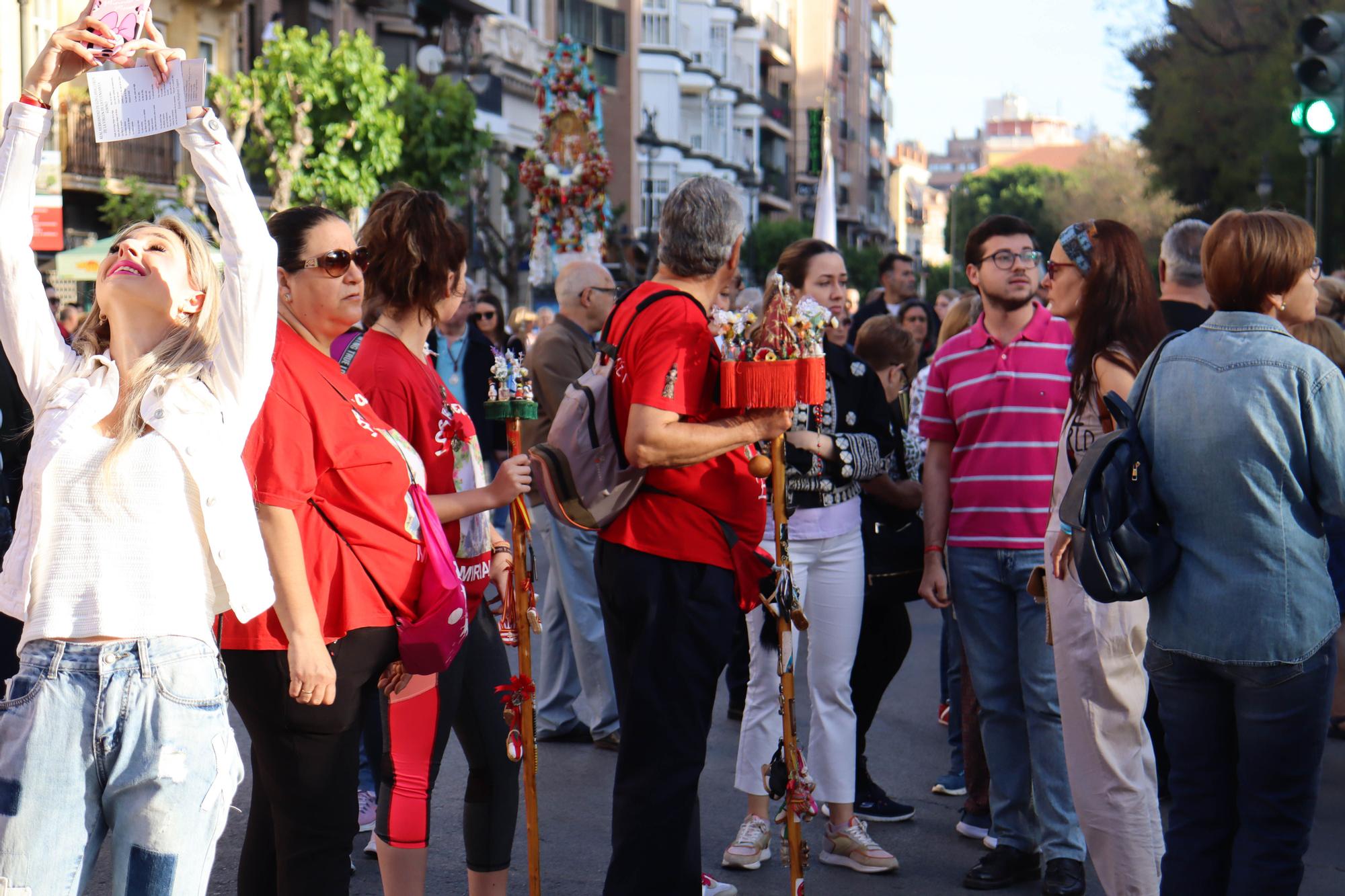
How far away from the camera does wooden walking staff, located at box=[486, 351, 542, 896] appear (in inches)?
176

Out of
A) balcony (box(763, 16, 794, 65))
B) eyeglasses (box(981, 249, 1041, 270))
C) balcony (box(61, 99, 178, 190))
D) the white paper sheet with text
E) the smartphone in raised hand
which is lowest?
eyeglasses (box(981, 249, 1041, 270))

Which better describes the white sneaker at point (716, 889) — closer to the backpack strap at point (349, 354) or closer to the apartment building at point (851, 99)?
the backpack strap at point (349, 354)

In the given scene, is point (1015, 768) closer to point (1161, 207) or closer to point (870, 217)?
point (1161, 207)

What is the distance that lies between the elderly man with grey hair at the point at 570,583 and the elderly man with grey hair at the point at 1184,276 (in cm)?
289

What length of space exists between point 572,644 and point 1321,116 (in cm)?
641

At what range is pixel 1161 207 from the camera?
2101 inches

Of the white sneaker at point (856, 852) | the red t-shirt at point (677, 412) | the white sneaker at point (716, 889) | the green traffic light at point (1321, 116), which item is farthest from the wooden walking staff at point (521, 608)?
the green traffic light at point (1321, 116)

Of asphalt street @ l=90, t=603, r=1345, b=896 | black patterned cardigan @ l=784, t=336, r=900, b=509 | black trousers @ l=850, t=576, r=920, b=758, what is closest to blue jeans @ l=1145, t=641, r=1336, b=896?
asphalt street @ l=90, t=603, r=1345, b=896

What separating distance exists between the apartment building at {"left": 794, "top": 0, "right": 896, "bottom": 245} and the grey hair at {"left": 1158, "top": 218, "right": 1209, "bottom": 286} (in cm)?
6686

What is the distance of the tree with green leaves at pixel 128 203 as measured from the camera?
1039 inches

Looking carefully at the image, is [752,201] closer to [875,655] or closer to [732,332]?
[875,655]

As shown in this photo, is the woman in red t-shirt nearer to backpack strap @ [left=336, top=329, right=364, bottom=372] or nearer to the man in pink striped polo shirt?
backpack strap @ [left=336, top=329, right=364, bottom=372]

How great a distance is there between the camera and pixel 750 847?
5465mm

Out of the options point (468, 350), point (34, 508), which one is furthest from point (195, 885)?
point (468, 350)
